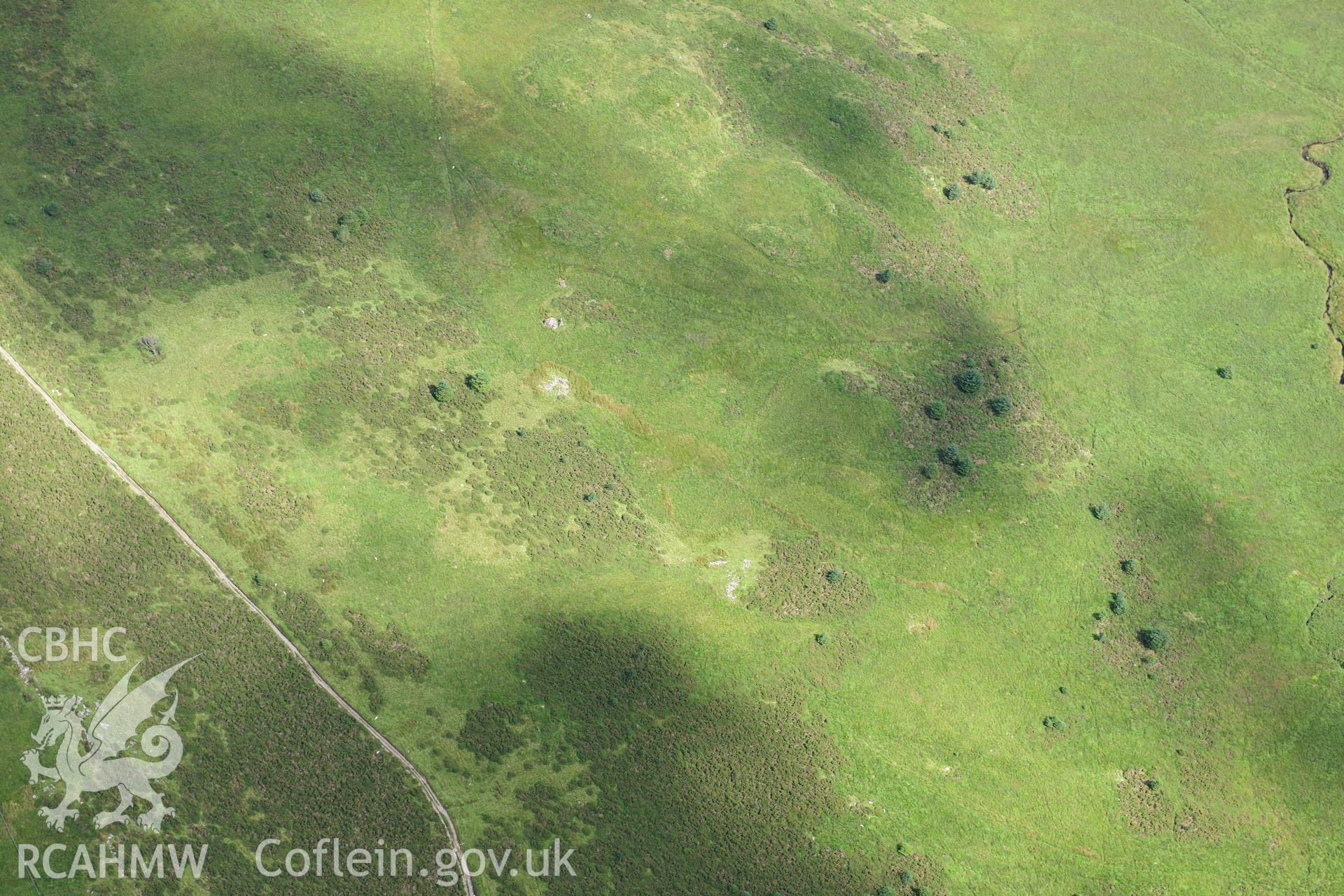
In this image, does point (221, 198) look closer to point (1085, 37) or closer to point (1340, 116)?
point (1085, 37)

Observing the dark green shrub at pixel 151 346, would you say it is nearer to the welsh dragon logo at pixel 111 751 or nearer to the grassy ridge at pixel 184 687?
the grassy ridge at pixel 184 687

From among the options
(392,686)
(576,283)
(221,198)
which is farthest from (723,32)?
(392,686)

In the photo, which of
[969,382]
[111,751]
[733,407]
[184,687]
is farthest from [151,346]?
[969,382]

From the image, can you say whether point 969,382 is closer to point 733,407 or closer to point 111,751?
point 733,407

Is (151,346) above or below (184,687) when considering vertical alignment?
above

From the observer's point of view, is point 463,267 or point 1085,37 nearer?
point 463,267
